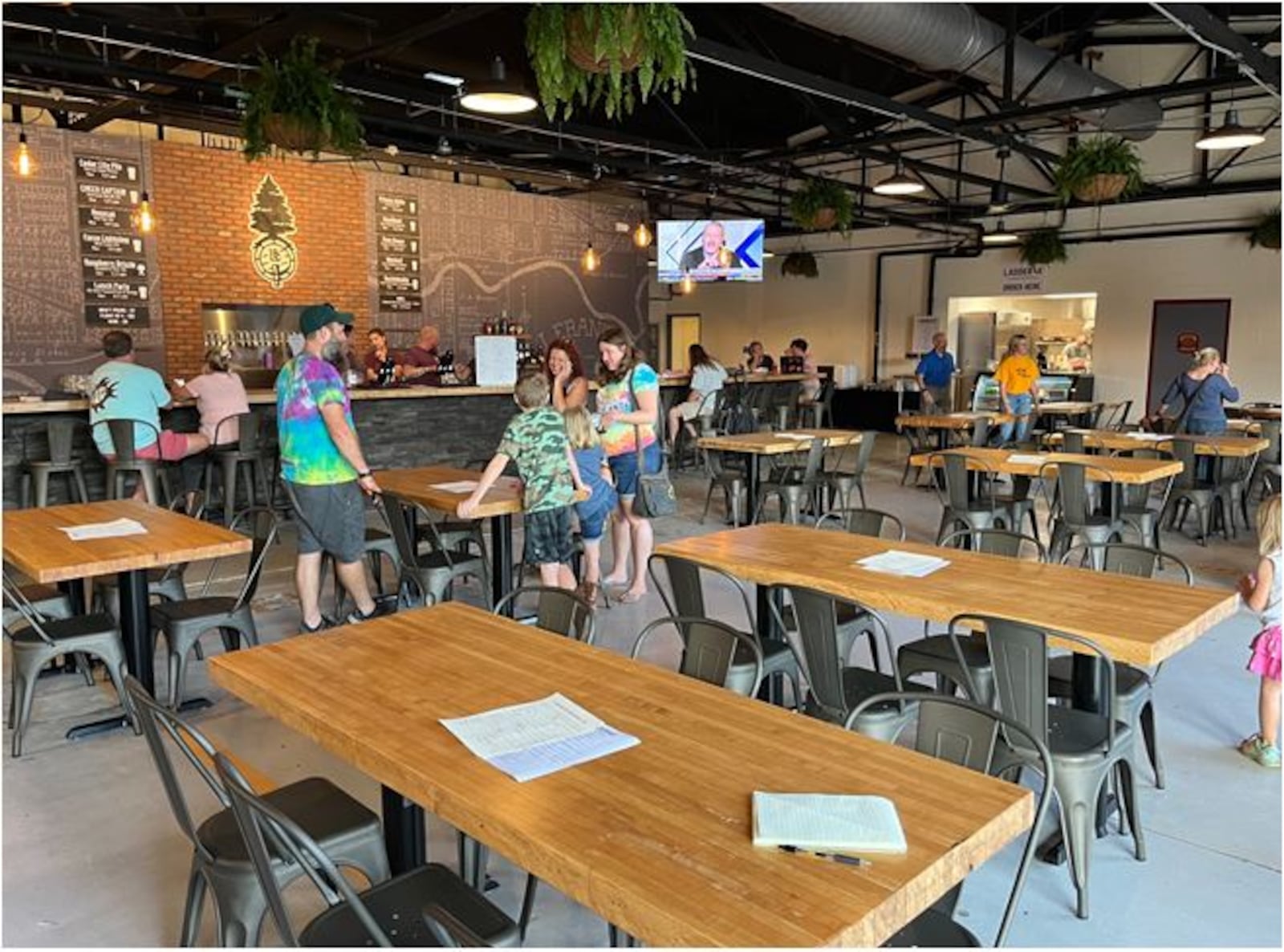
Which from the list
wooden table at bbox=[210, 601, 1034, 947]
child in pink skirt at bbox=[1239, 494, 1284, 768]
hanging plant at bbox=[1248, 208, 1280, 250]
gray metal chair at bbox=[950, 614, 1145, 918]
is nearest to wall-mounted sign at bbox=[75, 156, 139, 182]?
wooden table at bbox=[210, 601, 1034, 947]

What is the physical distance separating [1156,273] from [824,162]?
17.5ft

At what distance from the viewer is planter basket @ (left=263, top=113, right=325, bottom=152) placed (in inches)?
258

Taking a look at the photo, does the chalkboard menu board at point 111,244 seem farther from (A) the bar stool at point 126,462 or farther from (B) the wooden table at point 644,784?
(B) the wooden table at point 644,784

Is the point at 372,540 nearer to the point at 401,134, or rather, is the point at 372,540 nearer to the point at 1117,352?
the point at 401,134

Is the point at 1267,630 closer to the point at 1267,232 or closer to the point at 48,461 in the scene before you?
the point at 48,461

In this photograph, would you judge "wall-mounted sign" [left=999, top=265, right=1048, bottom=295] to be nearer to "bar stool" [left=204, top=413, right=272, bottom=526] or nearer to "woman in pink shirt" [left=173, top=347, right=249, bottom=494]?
"bar stool" [left=204, top=413, right=272, bottom=526]

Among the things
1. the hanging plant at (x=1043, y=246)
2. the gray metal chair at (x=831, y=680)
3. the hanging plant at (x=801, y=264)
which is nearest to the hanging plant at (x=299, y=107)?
the gray metal chair at (x=831, y=680)

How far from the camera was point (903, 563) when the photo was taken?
3.60 metres

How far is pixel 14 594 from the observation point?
3.72 meters

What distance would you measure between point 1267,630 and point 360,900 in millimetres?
3260

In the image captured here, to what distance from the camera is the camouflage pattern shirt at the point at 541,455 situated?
14.8ft

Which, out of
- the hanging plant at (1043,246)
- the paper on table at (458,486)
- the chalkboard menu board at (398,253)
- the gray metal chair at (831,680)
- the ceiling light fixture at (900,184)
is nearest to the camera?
the gray metal chair at (831,680)

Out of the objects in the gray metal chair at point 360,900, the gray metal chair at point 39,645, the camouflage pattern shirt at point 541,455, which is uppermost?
the camouflage pattern shirt at point 541,455

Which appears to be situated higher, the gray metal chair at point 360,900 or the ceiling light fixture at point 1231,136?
the ceiling light fixture at point 1231,136
